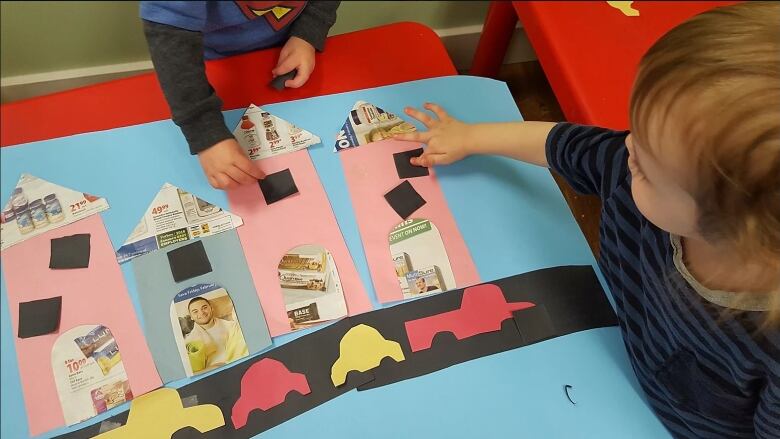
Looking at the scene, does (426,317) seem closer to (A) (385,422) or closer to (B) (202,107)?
(A) (385,422)

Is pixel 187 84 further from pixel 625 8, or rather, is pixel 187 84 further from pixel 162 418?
pixel 625 8

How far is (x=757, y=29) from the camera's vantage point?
385 mm

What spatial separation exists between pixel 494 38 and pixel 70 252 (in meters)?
0.82

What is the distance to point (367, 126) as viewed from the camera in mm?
763

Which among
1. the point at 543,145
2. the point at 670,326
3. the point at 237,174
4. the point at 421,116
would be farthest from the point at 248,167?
the point at 670,326

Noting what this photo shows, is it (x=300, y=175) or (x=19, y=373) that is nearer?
(x=19, y=373)

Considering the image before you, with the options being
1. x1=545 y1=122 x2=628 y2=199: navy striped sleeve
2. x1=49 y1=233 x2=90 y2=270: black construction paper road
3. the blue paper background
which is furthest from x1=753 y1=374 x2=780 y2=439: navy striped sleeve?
x1=49 y1=233 x2=90 y2=270: black construction paper road

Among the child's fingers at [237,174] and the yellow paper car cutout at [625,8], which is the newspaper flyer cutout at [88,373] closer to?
the child's fingers at [237,174]

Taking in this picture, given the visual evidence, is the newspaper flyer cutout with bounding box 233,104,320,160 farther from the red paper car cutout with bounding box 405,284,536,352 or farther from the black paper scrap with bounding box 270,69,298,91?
the red paper car cutout with bounding box 405,284,536,352

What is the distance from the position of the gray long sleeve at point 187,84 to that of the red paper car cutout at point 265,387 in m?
0.26

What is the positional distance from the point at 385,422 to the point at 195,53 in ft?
1.40

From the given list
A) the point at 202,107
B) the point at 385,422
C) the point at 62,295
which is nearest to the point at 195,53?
the point at 202,107

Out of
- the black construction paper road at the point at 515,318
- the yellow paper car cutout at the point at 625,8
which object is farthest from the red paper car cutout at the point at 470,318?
the yellow paper car cutout at the point at 625,8

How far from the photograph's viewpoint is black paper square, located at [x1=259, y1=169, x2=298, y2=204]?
2.31ft
